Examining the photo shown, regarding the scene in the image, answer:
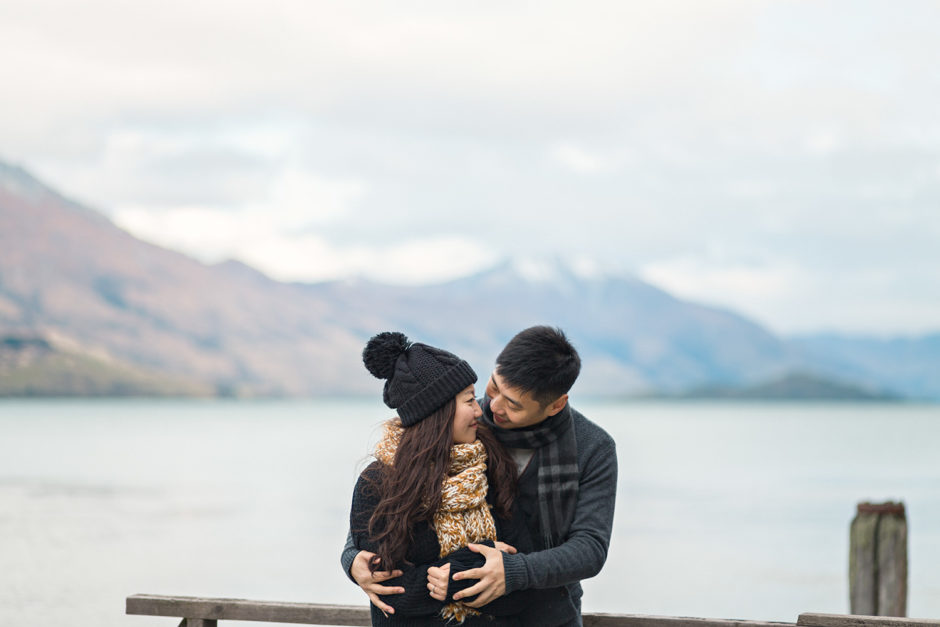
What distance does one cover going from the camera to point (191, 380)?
601 ft

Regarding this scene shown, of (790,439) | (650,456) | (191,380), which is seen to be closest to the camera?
(650,456)

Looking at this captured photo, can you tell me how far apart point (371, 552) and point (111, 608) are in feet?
48.1

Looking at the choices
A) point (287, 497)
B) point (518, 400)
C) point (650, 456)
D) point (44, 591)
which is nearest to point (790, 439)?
Result: point (650, 456)

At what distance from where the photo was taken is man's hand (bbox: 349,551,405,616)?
2605mm

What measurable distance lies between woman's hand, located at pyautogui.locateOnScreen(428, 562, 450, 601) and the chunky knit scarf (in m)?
0.05

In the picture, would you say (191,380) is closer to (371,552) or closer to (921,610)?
(921,610)

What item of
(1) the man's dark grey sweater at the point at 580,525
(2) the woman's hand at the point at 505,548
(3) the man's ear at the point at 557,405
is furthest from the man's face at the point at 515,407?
(2) the woman's hand at the point at 505,548

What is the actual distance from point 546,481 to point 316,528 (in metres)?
23.7

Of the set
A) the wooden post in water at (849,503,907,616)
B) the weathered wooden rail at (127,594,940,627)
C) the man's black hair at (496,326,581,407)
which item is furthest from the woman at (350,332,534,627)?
the wooden post in water at (849,503,907,616)

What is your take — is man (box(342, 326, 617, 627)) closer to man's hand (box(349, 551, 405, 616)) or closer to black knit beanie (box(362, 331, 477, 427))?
man's hand (box(349, 551, 405, 616))

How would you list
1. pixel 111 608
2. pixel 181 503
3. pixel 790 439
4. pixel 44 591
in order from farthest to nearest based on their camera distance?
1. pixel 790 439
2. pixel 181 503
3. pixel 44 591
4. pixel 111 608

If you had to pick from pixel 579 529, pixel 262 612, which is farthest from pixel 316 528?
pixel 579 529

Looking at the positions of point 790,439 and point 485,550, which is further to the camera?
point 790,439

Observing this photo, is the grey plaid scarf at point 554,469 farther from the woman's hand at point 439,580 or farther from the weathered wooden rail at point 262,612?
the weathered wooden rail at point 262,612
